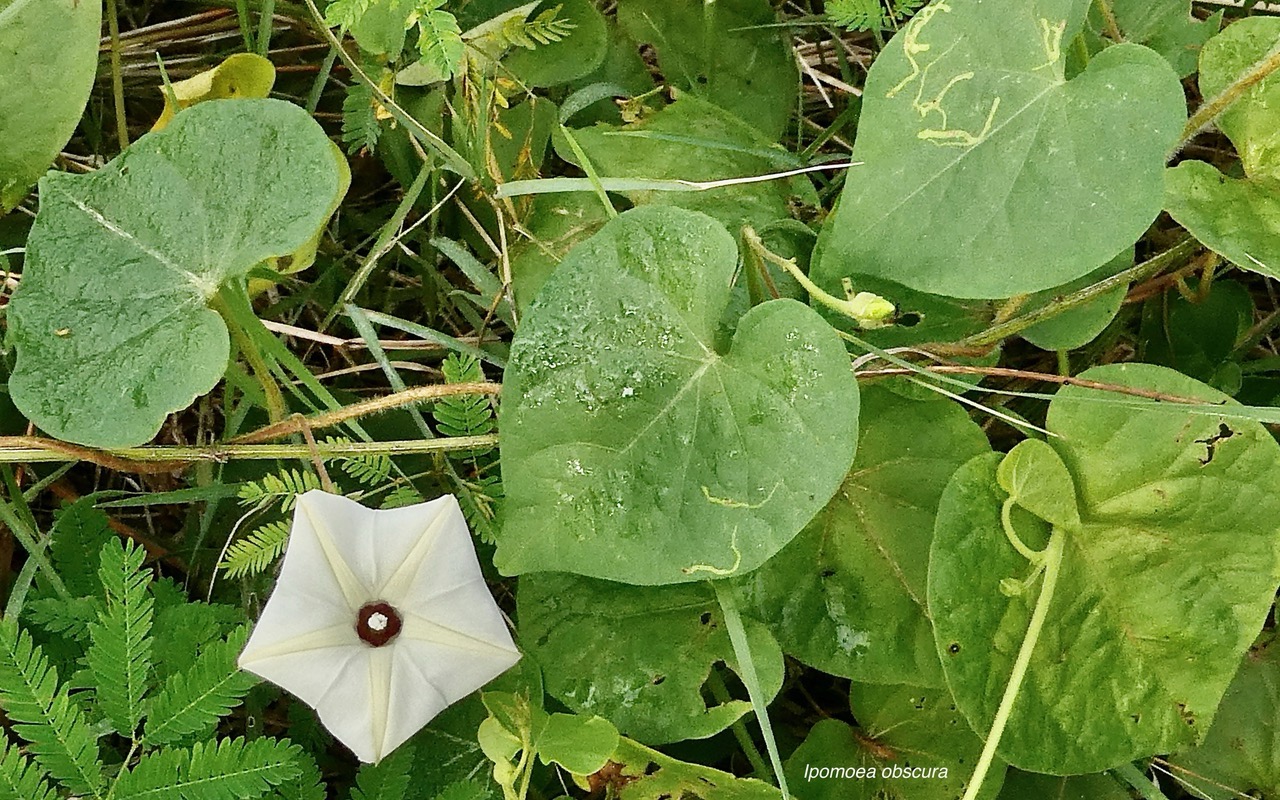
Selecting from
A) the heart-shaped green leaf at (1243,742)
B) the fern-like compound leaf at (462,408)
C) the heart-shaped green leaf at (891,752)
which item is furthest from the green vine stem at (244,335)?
the heart-shaped green leaf at (1243,742)

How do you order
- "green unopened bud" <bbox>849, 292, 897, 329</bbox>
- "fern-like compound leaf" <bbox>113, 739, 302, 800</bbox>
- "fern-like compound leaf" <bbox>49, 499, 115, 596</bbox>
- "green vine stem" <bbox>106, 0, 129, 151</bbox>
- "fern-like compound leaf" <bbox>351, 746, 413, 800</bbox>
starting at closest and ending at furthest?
"green unopened bud" <bbox>849, 292, 897, 329</bbox>, "fern-like compound leaf" <bbox>113, 739, 302, 800</bbox>, "fern-like compound leaf" <bbox>351, 746, 413, 800</bbox>, "fern-like compound leaf" <bbox>49, 499, 115, 596</bbox>, "green vine stem" <bbox>106, 0, 129, 151</bbox>

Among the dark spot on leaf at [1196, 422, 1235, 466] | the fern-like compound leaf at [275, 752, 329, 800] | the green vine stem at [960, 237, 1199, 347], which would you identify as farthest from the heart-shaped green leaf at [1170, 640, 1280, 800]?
the fern-like compound leaf at [275, 752, 329, 800]

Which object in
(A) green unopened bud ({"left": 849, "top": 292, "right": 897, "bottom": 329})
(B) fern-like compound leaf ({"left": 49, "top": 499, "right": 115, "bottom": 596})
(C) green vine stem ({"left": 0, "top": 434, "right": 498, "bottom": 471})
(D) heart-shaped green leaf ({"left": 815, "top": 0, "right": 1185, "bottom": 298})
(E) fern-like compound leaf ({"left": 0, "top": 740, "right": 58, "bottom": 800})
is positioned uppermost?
(D) heart-shaped green leaf ({"left": 815, "top": 0, "right": 1185, "bottom": 298})

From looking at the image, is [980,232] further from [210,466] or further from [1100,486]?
[210,466]

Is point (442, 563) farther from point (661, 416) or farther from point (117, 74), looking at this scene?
point (117, 74)

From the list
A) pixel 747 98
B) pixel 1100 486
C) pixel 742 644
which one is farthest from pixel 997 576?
pixel 747 98

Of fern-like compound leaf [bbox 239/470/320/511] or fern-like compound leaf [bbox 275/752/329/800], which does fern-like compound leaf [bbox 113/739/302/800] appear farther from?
fern-like compound leaf [bbox 239/470/320/511]
